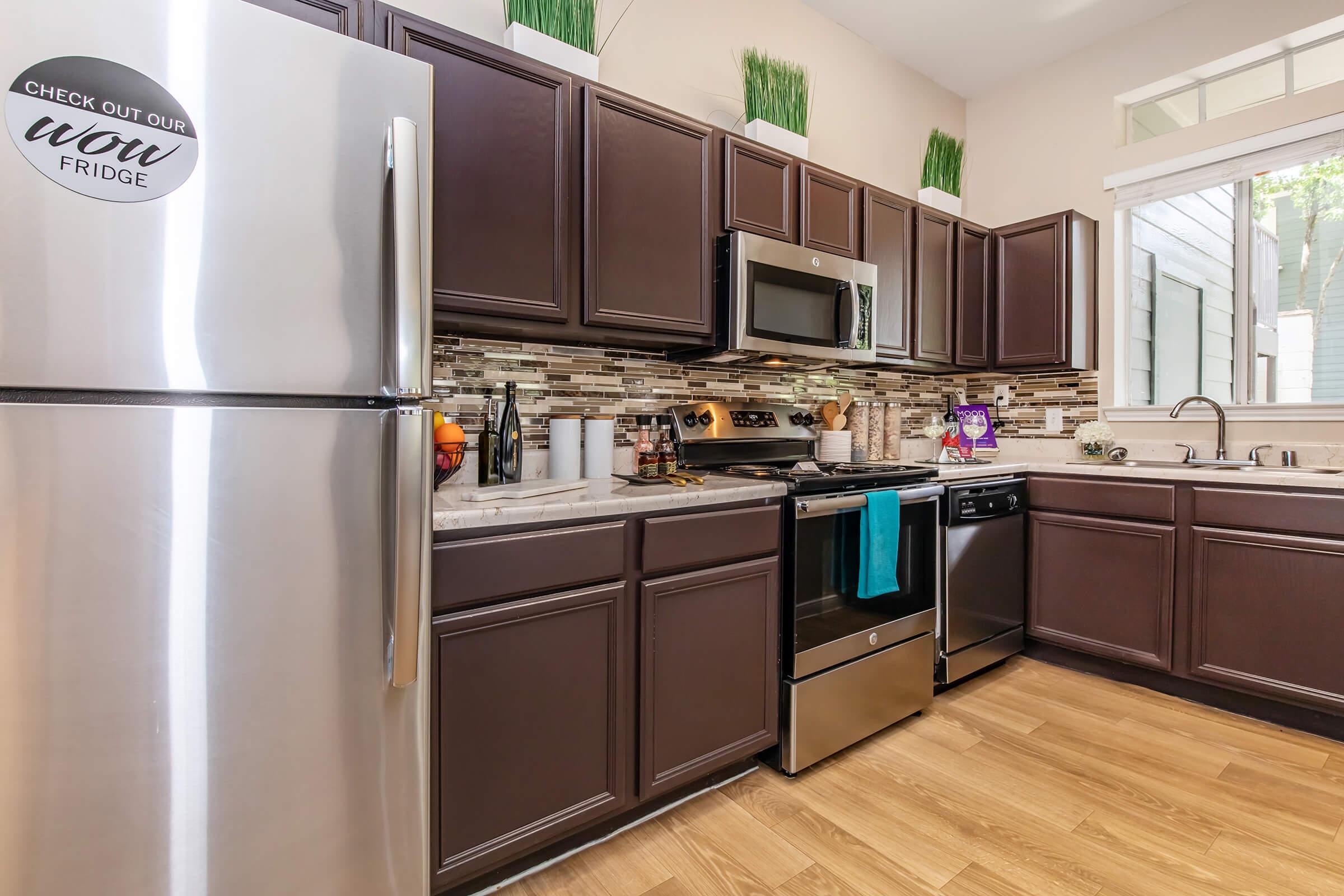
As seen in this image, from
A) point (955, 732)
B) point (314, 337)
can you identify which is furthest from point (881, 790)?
point (314, 337)

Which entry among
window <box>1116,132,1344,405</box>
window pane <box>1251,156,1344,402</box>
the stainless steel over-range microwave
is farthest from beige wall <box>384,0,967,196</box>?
window pane <box>1251,156,1344,402</box>

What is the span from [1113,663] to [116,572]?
3.32 m

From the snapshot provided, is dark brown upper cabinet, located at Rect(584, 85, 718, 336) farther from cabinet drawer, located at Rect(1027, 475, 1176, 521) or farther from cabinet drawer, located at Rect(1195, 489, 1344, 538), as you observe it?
cabinet drawer, located at Rect(1195, 489, 1344, 538)

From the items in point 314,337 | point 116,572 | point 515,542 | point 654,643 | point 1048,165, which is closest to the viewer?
point 116,572

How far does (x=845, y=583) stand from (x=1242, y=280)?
256 centimetres

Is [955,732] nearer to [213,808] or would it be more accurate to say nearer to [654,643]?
[654,643]

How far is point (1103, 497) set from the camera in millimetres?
2658

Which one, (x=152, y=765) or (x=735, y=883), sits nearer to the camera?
(x=152, y=765)

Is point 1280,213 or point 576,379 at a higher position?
point 1280,213

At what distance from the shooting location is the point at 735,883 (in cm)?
148

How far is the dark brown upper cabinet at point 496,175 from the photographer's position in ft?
5.21

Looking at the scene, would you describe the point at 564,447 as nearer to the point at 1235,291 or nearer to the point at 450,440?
the point at 450,440

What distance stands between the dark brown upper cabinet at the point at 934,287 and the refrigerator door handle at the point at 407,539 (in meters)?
2.41

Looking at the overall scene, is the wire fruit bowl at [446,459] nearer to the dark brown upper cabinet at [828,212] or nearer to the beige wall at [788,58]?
the beige wall at [788,58]
